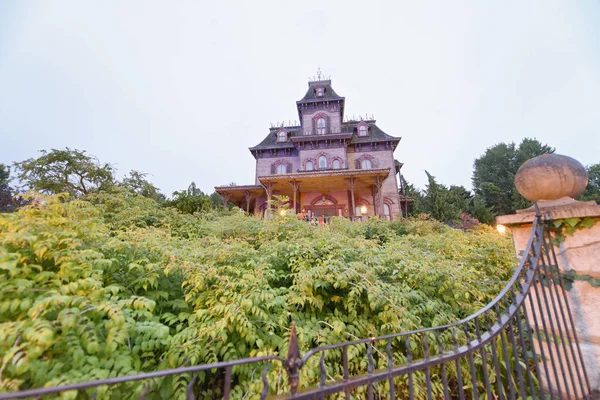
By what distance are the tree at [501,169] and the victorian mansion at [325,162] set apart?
666 inches

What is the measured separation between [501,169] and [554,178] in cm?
4440

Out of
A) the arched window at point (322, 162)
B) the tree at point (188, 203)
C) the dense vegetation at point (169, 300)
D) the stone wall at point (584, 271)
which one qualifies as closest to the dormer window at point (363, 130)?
the arched window at point (322, 162)

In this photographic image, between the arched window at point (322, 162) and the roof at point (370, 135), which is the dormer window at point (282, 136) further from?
the roof at point (370, 135)

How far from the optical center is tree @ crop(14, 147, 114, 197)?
20188mm

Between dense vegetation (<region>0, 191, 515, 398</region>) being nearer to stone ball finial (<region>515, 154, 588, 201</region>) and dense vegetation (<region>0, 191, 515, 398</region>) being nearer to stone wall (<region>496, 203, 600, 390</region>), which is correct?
stone wall (<region>496, 203, 600, 390</region>)

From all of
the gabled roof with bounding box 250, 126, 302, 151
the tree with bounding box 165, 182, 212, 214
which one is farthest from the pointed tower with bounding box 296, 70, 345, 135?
the tree with bounding box 165, 182, 212, 214

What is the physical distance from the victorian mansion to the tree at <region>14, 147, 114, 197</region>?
41.7 ft

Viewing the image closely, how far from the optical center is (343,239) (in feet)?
16.7

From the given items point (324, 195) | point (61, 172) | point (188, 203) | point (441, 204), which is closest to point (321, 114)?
point (324, 195)

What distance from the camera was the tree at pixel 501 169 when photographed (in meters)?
30.1

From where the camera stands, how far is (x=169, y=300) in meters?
3.14

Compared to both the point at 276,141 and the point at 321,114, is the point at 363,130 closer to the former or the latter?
the point at 321,114

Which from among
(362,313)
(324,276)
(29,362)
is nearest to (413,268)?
(362,313)

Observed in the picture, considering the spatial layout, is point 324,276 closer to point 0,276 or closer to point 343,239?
point 343,239
